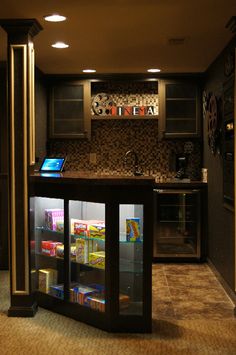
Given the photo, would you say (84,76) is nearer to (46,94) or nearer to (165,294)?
(46,94)

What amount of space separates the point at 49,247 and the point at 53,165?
0.95 metres

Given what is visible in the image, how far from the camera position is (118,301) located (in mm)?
3828

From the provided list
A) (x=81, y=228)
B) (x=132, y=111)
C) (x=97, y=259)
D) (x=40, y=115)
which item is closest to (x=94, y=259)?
(x=97, y=259)

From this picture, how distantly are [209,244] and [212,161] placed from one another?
104cm

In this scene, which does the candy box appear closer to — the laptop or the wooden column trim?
the wooden column trim

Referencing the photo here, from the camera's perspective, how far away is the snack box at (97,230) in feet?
12.9

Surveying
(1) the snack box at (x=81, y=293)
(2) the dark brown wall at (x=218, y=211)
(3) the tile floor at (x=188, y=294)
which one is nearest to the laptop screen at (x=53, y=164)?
(1) the snack box at (x=81, y=293)

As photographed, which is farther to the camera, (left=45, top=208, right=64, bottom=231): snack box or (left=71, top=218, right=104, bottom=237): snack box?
(left=45, top=208, right=64, bottom=231): snack box

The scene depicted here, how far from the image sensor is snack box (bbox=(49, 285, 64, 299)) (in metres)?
4.28

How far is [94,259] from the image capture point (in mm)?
4020

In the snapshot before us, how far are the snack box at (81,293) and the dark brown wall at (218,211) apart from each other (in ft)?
4.60

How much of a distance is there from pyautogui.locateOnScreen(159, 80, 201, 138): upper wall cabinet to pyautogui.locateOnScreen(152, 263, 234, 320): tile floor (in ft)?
5.66

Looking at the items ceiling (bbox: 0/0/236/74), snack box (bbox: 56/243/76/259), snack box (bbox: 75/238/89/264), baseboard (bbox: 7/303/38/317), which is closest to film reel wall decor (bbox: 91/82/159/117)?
ceiling (bbox: 0/0/236/74)

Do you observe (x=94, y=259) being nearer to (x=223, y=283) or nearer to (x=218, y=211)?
(x=223, y=283)
